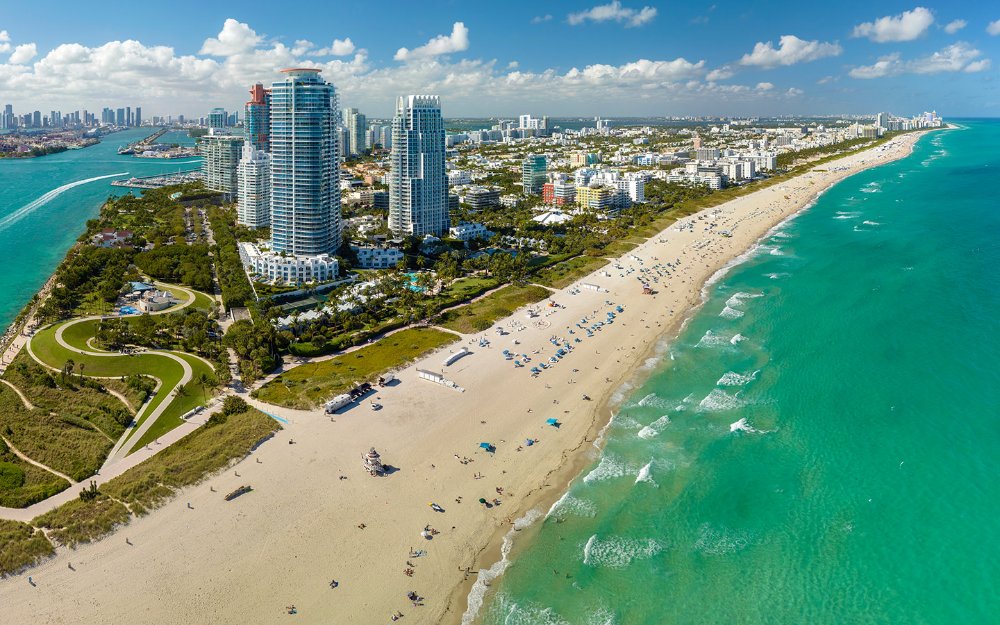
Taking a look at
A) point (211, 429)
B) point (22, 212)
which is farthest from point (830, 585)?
point (22, 212)

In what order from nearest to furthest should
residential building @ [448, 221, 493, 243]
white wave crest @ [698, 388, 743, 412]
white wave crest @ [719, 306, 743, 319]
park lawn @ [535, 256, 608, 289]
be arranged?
white wave crest @ [698, 388, 743, 412] < white wave crest @ [719, 306, 743, 319] < park lawn @ [535, 256, 608, 289] < residential building @ [448, 221, 493, 243]

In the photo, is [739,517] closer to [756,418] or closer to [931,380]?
[756,418]

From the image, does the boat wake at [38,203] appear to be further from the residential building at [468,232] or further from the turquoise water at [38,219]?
the residential building at [468,232]

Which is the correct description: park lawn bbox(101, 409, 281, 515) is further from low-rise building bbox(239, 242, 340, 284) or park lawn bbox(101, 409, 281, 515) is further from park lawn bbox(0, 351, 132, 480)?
low-rise building bbox(239, 242, 340, 284)

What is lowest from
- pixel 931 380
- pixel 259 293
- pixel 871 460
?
pixel 871 460

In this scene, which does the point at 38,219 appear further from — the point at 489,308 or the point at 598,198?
the point at 598,198

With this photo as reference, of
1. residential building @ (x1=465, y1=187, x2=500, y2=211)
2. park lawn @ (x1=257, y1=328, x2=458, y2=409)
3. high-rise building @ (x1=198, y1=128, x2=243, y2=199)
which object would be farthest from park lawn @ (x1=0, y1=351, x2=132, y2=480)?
high-rise building @ (x1=198, y1=128, x2=243, y2=199)
